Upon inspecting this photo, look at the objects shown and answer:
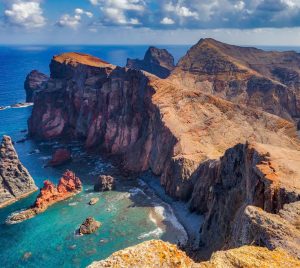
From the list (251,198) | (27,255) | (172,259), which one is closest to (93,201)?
(27,255)

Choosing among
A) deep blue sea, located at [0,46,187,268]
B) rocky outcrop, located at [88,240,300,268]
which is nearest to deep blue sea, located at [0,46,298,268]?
deep blue sea, located at [0,46,187,268]

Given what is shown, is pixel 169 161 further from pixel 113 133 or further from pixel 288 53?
pixel 288 53

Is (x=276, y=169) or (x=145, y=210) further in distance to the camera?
(x=145, y=210)

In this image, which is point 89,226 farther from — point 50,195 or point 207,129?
point 207,129

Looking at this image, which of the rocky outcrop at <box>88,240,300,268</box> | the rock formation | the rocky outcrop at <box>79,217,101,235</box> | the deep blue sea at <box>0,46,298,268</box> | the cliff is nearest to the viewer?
the rocky outcrop at <box>88,240,300,268</box>

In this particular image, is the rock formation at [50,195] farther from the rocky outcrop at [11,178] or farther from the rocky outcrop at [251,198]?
the rocky outcrop at [251,198]

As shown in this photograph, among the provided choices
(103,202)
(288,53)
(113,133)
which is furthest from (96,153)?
(288,53)

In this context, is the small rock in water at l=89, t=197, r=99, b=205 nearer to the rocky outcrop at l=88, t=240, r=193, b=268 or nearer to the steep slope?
the rocky outcrop at l=88, t=240, r=193, b=268
